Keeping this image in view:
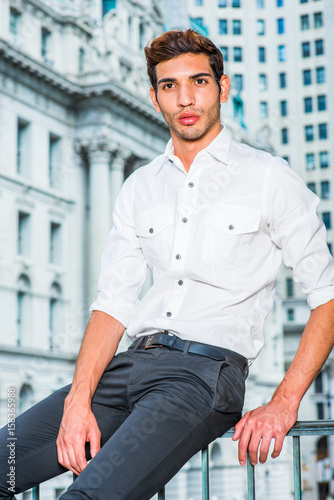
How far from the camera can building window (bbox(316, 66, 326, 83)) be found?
37562 millimetres

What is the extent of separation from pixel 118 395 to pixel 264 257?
0.49 m

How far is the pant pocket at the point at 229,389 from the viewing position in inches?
72.1

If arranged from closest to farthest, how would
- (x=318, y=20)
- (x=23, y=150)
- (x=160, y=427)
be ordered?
(x=160, y=427) → (x=23, y=150) → (x=318, y=20)

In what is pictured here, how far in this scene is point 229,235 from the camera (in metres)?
1.99

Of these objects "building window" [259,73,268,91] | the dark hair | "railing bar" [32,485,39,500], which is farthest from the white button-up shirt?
"building window" [259,73,268,91]

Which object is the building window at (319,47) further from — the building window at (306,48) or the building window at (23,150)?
the building window at (23,150)

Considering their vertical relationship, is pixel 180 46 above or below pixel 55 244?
below

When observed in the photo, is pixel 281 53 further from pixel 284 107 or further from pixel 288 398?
pixel 288 398

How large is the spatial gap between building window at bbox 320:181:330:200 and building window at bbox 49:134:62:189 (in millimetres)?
17798

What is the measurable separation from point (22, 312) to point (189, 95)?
18.7 meters

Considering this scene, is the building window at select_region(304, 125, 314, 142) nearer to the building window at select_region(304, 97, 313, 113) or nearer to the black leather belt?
the building window at select_region(304, 97, 313, 113)

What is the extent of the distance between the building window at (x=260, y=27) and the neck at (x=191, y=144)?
3579 centimetres

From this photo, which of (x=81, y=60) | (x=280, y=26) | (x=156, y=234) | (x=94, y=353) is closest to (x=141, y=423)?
(x=94, y=353)

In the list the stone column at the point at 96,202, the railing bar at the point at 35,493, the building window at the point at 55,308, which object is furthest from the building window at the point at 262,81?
the railing bar at the point at 35,493
